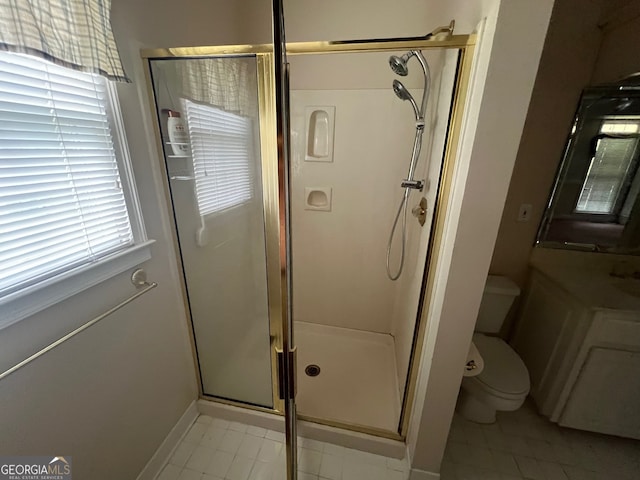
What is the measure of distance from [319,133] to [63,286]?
158cm

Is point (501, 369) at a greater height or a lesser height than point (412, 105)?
lesser

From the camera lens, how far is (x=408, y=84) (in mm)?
1589

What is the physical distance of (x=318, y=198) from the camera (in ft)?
6.46

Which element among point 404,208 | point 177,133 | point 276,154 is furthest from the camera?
point 404,208

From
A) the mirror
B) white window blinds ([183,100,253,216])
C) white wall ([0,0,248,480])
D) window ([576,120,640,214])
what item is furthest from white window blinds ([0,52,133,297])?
window ([576,120,640,214])

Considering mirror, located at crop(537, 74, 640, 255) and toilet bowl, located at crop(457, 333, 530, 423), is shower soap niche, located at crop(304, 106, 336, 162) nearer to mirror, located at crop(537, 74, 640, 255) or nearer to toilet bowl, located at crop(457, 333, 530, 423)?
mirror, located at crop(537, 74, 640, 255)

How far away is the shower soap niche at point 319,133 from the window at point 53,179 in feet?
3.78

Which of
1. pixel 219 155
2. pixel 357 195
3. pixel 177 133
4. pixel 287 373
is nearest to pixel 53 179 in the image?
pixel 177 133

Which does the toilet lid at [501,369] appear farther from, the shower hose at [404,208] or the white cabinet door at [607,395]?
the shower hose at [404,208]

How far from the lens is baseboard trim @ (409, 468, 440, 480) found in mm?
1203

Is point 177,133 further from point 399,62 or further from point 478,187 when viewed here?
point 478,187

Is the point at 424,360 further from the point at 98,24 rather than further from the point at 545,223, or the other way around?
the point at 98,24

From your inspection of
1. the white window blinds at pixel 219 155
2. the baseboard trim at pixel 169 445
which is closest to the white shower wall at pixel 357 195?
the white window blinds at pixel 219 155

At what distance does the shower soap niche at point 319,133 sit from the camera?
1.75 metres
